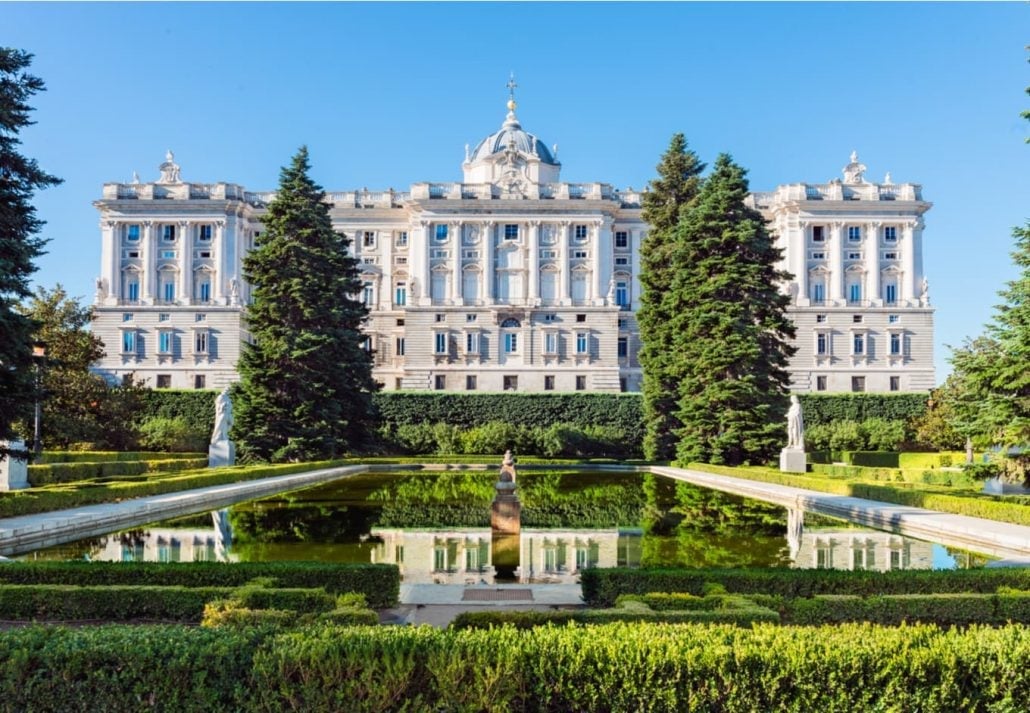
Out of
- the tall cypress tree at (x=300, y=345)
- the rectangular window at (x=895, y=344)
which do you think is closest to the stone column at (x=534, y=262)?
the tall cypress tree at (x=300, y=345)

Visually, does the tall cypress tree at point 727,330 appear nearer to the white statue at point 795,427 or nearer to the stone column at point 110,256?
the white statue at point 795,427

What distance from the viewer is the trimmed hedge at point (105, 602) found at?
859 cm

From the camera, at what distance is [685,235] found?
3719 cm

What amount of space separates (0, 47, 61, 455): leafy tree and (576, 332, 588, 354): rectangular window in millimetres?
49989

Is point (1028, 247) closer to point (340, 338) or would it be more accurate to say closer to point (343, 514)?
point (343, 514)

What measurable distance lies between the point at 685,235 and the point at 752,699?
3318 centimetres

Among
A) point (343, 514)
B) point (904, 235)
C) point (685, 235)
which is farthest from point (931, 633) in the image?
point (904, 235)

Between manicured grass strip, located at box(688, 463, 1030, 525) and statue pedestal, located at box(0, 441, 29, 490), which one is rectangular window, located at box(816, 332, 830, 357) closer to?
manicured grass strip, located at box(688, 463, 1030, 525)

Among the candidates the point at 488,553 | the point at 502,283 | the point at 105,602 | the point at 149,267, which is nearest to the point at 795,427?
the point at 488,553

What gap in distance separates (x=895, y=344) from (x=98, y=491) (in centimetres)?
6231

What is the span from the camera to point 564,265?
220 feet

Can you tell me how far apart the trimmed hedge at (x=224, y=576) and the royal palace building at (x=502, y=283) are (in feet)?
182

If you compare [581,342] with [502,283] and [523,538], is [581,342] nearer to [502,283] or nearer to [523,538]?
[502,283]

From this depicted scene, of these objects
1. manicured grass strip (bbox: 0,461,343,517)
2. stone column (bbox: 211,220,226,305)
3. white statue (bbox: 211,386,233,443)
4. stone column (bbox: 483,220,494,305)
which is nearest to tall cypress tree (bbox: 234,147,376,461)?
white statue (bbox: 211,386,233,443)
